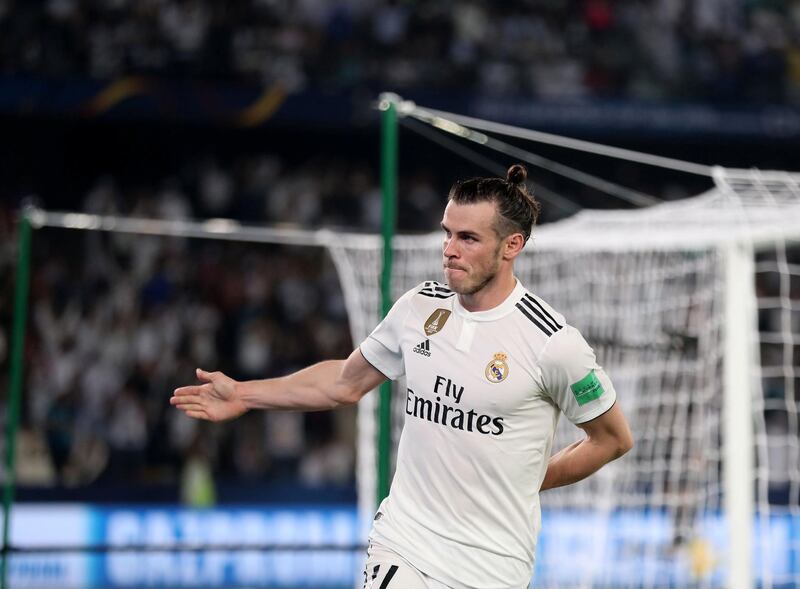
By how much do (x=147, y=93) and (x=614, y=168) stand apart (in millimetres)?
7562

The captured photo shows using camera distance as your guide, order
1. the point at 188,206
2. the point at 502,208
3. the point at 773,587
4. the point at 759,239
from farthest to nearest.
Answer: the point at 188,206 → the point at 773,587 → the point at 759,239 → the point at 502,208

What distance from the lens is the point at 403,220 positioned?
60.6 ft

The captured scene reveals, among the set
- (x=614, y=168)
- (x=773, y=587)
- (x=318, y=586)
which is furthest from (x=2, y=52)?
(x=773, y=587)

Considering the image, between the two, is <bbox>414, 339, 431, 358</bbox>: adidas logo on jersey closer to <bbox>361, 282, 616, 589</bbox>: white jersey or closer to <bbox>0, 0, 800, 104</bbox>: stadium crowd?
<bbox>361, 282, 616, 589</bbox>: white jersey

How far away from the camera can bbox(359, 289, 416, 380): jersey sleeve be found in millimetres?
4289

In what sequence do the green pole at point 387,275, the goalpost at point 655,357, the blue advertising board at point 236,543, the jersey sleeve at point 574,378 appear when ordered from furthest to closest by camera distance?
1. the blue advertising board at point 236,543
2. the goalpost at point 655,357
3. the green pole at point 387,275
4. the jersey sleeve at point 574,378

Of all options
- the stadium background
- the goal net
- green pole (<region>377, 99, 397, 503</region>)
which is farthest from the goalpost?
the stadium background

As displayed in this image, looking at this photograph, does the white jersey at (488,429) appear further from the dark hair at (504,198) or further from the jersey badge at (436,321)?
the dark hair at (504,198)

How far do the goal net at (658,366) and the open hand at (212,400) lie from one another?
4.52 metres

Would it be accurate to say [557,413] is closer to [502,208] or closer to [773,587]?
[502,208]

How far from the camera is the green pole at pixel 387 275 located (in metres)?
5.95

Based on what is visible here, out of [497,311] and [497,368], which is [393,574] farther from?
[497,311]

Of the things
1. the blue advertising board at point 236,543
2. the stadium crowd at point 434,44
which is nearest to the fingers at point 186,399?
the blue advertising board at point 236,543

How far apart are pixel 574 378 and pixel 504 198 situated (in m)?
0.60
